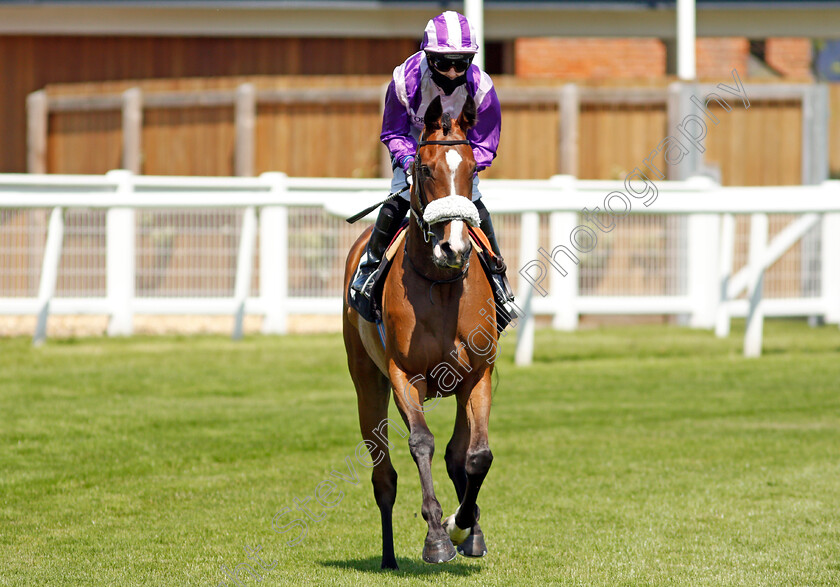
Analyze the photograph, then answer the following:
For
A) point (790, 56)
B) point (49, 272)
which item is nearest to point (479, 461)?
point (49, 272)

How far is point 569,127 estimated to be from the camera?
51.7ft

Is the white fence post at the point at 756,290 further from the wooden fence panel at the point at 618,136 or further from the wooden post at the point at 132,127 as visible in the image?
the wooden post at the point at 132,127

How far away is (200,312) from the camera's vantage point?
14.0 m

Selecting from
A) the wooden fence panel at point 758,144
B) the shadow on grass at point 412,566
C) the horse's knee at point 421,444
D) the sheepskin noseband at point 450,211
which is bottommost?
the shadow on grass at point 412,566

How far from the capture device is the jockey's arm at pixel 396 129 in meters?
5.78

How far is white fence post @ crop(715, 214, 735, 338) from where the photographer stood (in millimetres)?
14094

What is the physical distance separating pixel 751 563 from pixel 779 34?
15910mm

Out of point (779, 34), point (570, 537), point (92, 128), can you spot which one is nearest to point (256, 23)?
point (92, 128)

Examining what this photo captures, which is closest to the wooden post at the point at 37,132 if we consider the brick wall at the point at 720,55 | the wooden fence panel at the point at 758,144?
the wooden fence panel at the point at 758,144

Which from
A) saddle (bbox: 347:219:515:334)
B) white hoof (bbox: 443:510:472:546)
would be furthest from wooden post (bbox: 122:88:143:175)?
white hoof (bbox: 443:510:472:546)

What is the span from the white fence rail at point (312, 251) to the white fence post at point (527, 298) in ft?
1.68

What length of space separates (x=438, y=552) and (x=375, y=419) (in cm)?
121

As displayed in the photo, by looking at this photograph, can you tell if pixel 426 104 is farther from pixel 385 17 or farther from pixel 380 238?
pixel 385 17

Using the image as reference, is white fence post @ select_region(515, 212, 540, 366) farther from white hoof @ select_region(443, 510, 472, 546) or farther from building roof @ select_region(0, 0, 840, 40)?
building roof @ select_region(0, 0, 840, 40)
